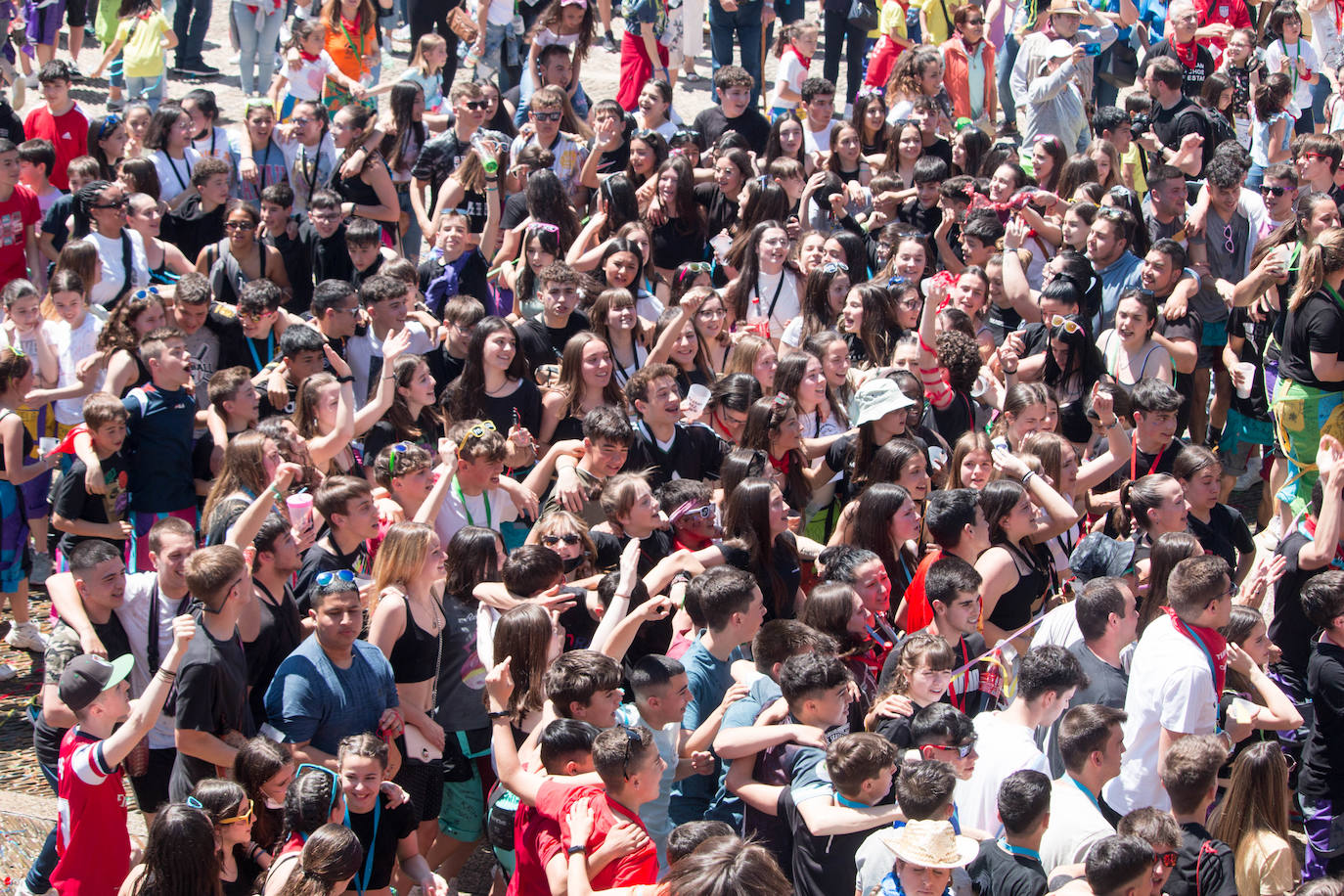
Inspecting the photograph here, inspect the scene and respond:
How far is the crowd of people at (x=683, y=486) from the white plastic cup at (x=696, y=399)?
0.66ft

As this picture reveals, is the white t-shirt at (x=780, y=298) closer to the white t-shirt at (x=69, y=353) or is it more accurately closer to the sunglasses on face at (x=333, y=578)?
the white t-shirt at (x=69, y=353)

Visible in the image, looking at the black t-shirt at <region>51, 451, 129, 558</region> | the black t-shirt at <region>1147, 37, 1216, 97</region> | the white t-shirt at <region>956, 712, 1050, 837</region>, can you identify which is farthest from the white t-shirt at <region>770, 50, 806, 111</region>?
the white t-shirt at <region>956, 712, 1050, 837</region>

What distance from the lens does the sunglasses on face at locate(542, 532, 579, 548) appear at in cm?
559

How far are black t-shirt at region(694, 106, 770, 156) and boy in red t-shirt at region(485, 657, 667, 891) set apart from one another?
23.2ft

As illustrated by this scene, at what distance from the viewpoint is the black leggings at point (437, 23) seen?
12.6 meters

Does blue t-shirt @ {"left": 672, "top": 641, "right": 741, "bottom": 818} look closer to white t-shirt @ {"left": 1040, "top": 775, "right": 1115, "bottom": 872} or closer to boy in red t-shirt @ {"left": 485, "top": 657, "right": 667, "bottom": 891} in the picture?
boy in red t-shirt @ {"left": 485, "top": 657, "right": 667, "bottom": 891}

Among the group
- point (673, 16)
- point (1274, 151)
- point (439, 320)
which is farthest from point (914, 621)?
point (673, 16)

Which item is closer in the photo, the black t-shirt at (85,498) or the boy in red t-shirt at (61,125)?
the black t-shirt at (85,498)

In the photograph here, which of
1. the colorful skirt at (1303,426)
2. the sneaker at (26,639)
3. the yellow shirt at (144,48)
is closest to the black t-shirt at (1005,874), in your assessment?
the colorful skirt at (1303,426)

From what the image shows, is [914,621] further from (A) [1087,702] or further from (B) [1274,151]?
(B) [1274,151]

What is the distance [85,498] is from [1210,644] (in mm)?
4717

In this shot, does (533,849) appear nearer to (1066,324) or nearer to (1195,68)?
(1066,324)

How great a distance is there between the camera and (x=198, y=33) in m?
14.5

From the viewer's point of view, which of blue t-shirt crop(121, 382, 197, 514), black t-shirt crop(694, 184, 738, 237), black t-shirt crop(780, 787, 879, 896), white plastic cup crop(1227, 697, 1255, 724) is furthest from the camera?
black t-shirt crop(694, 184, 738, 237)
